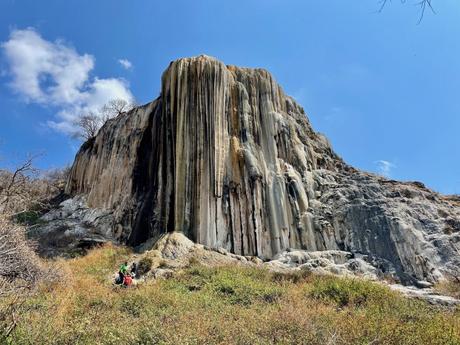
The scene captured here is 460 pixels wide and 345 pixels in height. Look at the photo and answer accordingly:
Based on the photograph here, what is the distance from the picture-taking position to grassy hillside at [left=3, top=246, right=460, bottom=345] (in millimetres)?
7488

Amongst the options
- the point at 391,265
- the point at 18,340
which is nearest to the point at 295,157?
the point at 391,265

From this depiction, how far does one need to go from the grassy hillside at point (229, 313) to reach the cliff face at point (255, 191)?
15.2 ft

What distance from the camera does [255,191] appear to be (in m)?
20.7

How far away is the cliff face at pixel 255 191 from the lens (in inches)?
772

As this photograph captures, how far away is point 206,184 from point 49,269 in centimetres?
862

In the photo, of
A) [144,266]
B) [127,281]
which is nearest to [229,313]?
[127,281]

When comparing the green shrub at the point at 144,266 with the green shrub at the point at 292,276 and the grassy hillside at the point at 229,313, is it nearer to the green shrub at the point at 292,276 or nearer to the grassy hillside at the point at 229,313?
the grassy hillside at the point at 229,313

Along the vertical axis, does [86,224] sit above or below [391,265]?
above

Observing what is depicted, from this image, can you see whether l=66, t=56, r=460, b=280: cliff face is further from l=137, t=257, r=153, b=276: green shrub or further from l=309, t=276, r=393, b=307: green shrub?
l=309, t=276, r=393, b=307: green shrub

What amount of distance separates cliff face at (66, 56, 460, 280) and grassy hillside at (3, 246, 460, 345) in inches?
182

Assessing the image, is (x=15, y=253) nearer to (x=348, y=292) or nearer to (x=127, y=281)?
(x=127, y=281)

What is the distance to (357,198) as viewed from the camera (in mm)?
21953

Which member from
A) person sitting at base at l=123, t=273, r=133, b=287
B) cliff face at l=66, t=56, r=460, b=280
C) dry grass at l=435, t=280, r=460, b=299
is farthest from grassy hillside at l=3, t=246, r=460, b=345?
cliff face at l=66, t=56, r=460, b=280

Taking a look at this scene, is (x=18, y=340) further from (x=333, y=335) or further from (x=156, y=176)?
(x=156, y=176)
